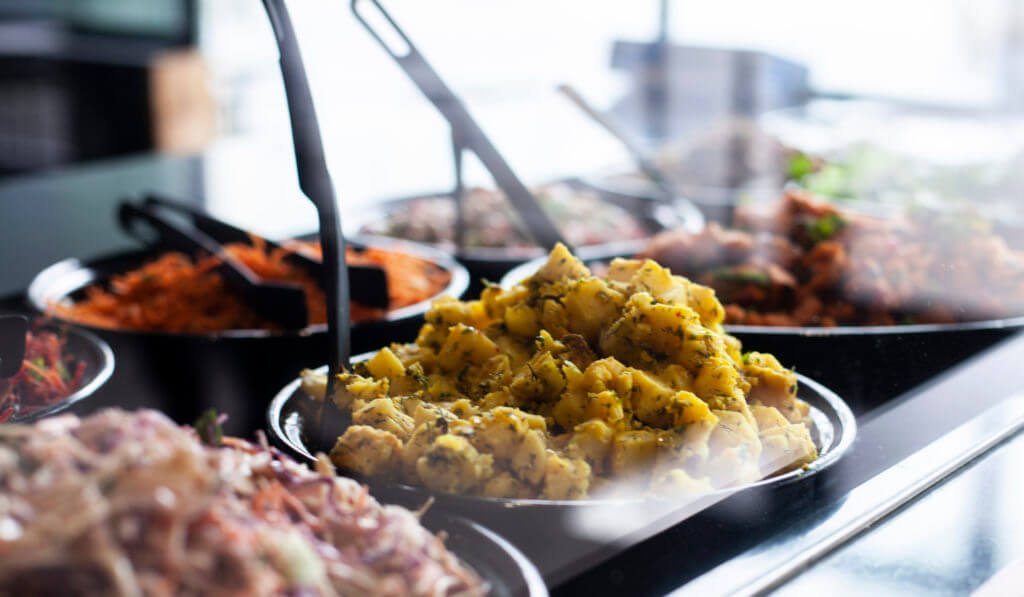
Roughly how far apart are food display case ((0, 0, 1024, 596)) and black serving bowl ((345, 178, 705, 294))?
0.05ft

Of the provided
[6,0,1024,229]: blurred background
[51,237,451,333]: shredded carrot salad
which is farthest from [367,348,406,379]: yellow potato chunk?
[6,0,1024,229]: blurred background

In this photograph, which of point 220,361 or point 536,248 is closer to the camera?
point 220,361

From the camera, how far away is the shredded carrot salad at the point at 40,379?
829 millimetres

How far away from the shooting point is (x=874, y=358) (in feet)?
3.26

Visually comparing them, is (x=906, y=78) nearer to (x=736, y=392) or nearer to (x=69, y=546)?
(x=736, y=392)

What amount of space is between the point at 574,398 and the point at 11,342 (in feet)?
1.46

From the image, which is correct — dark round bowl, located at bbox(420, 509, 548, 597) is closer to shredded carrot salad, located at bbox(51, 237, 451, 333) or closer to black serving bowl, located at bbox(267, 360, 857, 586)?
black serving bowl, located at bbox(267, 360, 857, 586)

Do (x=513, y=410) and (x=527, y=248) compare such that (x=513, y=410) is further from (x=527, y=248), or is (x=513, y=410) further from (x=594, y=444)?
(x=527, y=248)

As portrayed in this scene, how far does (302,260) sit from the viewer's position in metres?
1.22

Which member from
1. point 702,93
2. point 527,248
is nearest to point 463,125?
A: point 527,248

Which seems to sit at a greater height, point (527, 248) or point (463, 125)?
point (463, 125)

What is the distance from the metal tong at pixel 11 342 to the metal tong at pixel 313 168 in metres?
0.24

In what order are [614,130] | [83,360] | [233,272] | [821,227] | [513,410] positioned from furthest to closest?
[614,130], [821,227], [233,272], [83,360], [513,410]

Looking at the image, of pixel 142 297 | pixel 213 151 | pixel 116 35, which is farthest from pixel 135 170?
pixel 116 35
